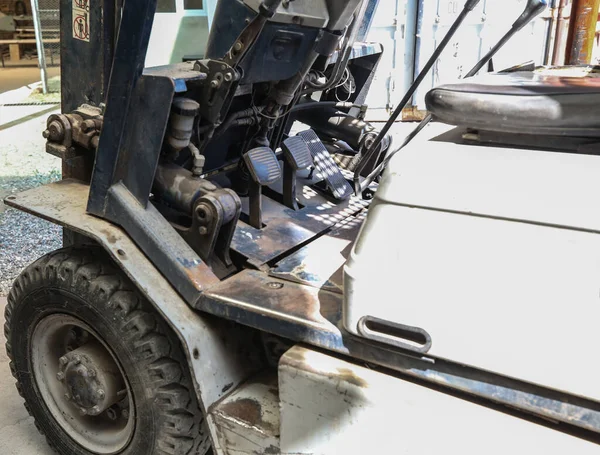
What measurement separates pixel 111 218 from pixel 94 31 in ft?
2.35

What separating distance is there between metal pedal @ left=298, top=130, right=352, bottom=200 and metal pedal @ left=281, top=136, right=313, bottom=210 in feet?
0.86

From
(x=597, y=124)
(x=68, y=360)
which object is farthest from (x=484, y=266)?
(x=68, y=360)

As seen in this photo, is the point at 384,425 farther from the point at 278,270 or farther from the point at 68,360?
the point at 68,360

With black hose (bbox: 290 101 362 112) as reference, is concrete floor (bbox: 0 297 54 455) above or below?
below

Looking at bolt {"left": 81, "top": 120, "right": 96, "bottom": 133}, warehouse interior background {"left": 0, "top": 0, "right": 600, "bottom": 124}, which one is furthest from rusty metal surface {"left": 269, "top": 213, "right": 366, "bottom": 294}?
warehouse interior background {"left": 0, "top": 0, "right": 600, "bottom": 124}

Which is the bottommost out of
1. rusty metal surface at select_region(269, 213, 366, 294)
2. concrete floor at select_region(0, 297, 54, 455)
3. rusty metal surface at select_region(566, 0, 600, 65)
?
concrete floor at select_region(0, 297, 54, 455)

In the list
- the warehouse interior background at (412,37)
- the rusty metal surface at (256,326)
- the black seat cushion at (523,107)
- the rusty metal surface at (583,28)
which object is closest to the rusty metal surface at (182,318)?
the rusty metal surface at (256,326)

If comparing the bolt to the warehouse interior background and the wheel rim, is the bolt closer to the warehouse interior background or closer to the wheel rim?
the wheel rim

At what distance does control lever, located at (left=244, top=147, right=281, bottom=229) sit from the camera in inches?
95.7

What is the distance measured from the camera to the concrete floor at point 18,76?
1021cm

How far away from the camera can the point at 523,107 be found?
1440 mm

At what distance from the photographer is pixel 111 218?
2086mm

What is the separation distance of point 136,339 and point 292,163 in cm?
106

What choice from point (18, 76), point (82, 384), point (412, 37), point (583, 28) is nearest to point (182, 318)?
point (82, 384)
